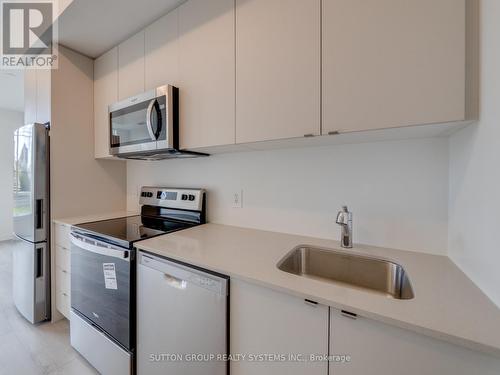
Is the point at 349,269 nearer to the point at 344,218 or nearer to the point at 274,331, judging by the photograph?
the point at 344,218

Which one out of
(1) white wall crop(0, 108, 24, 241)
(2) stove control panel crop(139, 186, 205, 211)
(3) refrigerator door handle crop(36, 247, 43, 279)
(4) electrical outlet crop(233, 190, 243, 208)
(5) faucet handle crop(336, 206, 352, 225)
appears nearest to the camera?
(5) faucet handle crop(336, 206, 352, 225)

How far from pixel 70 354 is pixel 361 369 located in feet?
6.57

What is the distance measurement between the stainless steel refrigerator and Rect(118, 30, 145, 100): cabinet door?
2.49 ft

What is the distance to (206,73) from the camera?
1411 millimetres

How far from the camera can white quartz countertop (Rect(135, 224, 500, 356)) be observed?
1.95 feet

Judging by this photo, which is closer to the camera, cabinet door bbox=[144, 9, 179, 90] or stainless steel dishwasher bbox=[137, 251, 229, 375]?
stainless steel dishwasher bbox=[137, 251, 229, 375]

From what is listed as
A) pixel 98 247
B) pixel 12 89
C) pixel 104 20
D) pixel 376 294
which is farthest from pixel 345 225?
pixel 12 89

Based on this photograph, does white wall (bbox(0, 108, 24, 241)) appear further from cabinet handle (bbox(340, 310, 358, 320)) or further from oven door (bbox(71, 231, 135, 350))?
cabinet handle (bbox(340, 310, 358, 320))

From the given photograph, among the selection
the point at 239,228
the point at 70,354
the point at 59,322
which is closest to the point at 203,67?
the point at 239,228

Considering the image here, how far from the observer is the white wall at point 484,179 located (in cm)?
69

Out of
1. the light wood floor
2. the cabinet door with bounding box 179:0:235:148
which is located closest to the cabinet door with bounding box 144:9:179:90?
the cabinet door with bounding box 179:0:235:148

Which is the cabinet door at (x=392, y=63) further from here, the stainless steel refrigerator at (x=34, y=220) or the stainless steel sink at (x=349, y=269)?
the stainless steel refrigerator at (x=34, y=220)

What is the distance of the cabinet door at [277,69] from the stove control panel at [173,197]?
0.74 meters

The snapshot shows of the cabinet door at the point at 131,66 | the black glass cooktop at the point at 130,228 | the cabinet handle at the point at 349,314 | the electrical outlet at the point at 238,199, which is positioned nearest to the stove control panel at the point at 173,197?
the black glass cooktop at the point at 130,228
